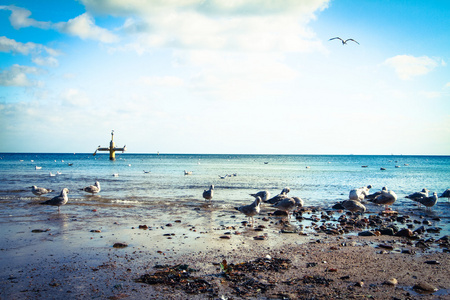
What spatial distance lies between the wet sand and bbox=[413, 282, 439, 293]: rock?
106 mm

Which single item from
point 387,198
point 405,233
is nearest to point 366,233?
point 405,233

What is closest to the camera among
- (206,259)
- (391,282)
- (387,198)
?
(391,282)

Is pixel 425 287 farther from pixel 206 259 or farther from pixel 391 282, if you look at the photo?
pixel 206 259

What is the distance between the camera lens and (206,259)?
8203 millimetres

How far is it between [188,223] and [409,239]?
8.02 m

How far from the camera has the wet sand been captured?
6293 millimetres

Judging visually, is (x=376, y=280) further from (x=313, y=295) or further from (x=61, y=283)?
(x=61, y=283)

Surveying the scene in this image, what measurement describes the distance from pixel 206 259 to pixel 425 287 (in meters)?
4.90

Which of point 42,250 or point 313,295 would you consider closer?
point 313,295

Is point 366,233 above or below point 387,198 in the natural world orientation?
below

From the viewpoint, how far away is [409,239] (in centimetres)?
1061

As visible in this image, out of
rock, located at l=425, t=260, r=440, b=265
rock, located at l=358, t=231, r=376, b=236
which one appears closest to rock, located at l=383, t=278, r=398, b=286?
rock, located at l=425, t=260, r=440, b=265

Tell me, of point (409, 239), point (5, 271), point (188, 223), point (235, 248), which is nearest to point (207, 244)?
point (235, 248)

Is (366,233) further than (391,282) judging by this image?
Yes
